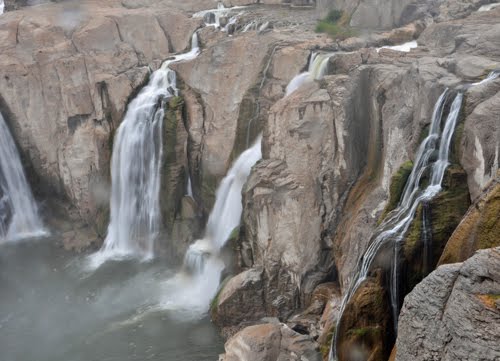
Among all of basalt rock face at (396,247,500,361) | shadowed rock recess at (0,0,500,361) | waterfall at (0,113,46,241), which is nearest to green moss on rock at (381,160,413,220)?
shadowed rock recess at (0,0,500,361)

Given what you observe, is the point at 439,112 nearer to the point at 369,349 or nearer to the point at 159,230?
the point at 369,349

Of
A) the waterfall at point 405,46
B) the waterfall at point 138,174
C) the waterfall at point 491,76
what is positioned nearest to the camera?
the waterfall at point 491,76

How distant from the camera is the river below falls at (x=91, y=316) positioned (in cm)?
1739

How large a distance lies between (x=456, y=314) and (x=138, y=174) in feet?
62.6

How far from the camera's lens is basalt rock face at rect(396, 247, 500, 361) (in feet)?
22.6

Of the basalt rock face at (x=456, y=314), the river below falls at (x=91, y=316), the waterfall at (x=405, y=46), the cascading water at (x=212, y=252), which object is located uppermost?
the waterfall at (x=405, y=46)

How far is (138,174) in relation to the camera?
79.7ft

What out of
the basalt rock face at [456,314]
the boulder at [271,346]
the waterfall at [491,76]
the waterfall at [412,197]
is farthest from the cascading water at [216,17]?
the basalt rock face at [456,314]

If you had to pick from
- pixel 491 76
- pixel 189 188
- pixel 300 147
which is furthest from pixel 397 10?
pixel 189 188

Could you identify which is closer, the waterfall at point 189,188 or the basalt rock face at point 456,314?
the basalt rock face at point 456,314

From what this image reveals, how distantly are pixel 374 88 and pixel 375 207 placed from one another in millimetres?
4360

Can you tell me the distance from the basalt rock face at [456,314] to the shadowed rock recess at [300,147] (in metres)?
0.03

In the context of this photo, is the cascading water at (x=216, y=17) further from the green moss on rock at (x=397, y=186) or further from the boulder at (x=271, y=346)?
the boulder at (x=271, y=346)

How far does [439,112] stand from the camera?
1250 cm
